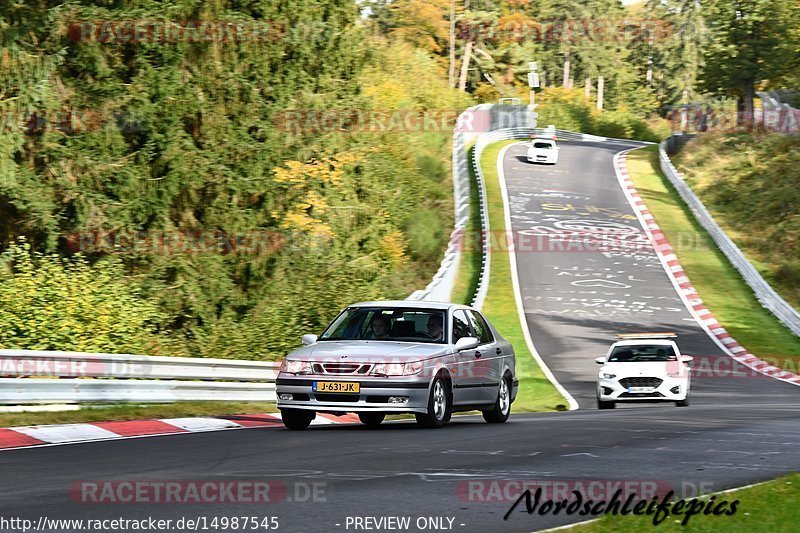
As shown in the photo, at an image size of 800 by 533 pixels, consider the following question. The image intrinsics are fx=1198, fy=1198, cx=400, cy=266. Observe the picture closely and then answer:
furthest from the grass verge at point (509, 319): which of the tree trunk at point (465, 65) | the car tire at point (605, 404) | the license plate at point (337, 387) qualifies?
the tree trunk at point (465, 65)

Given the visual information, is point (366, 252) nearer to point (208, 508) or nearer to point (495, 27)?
point (208, 508)

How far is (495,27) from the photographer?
113000 millimetres

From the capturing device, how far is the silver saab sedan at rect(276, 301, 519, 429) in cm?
1370

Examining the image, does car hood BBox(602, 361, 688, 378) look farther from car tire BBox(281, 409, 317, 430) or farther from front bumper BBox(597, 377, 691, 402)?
car tire BBox(281, 409, 317, 430)

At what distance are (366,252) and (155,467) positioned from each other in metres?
32.5

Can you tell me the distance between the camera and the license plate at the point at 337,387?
537 inches

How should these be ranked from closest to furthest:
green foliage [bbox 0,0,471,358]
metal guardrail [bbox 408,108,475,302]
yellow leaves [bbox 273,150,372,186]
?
green foliage [bbox 0,0,471,358]
yellow leaves [bbox 273,150,372,186]
metal guardrail [bbox 408,108,475,302]

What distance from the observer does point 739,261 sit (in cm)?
4297

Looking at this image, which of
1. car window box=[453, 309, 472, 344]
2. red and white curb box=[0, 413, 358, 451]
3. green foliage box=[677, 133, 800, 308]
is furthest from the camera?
green foliage box=[677, 133, 800, 308]

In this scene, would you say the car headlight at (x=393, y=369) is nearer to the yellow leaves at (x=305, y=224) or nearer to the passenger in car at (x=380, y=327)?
the passenger in car at (x=380, y=327)

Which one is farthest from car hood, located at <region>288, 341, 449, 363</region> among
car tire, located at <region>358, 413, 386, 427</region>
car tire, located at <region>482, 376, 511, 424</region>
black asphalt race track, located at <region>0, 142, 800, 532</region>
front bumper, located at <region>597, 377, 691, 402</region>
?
front bumper, located at <region>597, 377, 691, 402</region>

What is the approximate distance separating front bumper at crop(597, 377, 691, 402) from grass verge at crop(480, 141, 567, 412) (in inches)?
63.8

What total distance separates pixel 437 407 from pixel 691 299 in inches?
1038

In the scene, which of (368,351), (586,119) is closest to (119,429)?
(368,351)
